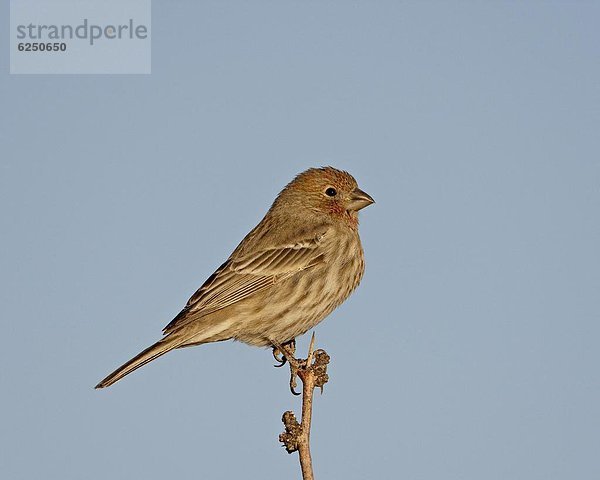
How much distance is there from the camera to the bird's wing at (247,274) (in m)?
8.67

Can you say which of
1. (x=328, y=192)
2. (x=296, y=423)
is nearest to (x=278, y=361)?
(x=328, y=192)

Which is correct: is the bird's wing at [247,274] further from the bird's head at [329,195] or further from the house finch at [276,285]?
the bird's head at [329,195]

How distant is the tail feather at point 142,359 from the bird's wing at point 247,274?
18 cm

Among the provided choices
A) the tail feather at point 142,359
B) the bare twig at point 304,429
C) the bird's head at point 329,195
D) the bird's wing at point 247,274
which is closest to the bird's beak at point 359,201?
the bird's head at point 329,195

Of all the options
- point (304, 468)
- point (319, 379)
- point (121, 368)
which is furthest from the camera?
point (121, 368)

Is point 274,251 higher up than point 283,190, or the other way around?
point 283,190

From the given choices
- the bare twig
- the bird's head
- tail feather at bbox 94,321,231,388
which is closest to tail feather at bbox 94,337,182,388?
tail feather at bbox 94,321,231,388

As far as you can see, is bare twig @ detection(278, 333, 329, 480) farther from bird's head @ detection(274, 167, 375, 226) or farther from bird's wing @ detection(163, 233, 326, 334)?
bird's head @ detection(274, 167, 375, 226)

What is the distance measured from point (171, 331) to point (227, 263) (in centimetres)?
115

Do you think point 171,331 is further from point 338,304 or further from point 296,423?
point 296,423

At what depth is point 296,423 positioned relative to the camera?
5934 mm

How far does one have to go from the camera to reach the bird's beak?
9.86 m

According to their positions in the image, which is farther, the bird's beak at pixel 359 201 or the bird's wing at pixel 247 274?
the bird's beak at pixel 359 201

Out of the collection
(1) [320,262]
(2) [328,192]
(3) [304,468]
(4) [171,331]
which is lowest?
(3) [304,468]
